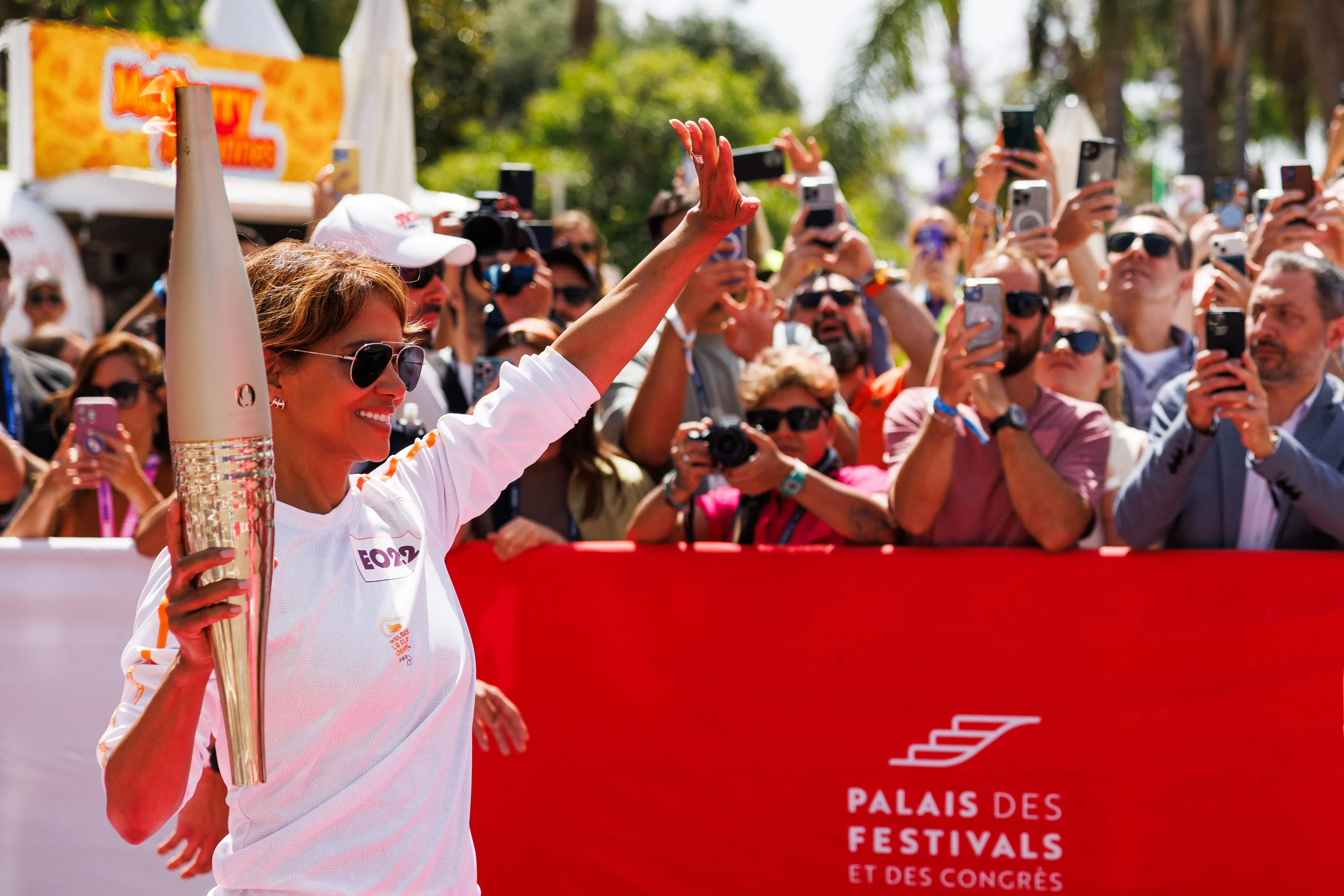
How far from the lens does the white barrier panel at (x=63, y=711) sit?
4.51 meters

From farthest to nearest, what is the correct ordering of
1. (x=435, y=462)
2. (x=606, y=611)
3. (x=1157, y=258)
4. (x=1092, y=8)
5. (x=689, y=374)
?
(x=1092, y=8) < (x=1157, y=258) < (x=689, y=374) < (x=606, y=611) < (x=435, y=462)

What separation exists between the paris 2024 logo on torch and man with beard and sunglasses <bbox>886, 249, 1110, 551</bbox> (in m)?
0.56

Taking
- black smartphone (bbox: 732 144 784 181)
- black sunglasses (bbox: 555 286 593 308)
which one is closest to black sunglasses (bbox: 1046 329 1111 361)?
black smartphone (bbox: 732 144 784 181)

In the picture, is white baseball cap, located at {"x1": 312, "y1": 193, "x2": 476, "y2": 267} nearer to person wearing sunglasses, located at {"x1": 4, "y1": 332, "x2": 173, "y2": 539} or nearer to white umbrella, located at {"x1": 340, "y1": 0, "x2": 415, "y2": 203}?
person wearing sunglasses, located at {"x1": 4, "y1": 332, "x2": 173, "y2": 539}

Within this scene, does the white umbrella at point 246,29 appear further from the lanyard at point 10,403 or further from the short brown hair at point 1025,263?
the short brown hair at point 1025,263

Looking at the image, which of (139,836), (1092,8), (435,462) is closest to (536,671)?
(435,462)

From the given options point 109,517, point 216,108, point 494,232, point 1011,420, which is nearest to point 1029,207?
point 1011,420

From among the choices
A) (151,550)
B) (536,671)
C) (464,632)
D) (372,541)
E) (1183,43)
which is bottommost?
(536,671)

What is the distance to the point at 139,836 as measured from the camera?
1.97m

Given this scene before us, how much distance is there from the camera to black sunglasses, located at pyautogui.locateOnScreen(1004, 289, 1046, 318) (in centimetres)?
448

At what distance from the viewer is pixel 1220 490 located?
411 centimetres

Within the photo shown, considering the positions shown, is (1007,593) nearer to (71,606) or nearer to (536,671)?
(536,671)

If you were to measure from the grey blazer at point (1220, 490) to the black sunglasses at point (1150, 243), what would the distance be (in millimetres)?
1637

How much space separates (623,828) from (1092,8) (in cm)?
2149
